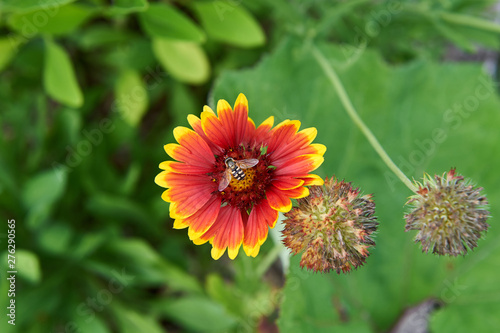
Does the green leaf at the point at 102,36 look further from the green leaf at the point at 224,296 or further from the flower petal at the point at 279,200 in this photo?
the flower petal at the point at 279,200

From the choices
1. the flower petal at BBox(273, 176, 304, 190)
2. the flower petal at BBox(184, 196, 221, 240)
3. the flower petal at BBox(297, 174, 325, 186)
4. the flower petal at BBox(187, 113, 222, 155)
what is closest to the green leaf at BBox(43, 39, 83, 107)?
the flower petal at BBox(187, 113, 222, 155)

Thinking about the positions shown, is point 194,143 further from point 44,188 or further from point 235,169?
point 44,188

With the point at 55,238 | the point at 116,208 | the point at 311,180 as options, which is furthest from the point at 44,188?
the point at 311,180

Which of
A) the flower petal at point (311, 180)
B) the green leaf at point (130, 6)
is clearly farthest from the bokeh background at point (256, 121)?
the flower petal at point (311, 180)

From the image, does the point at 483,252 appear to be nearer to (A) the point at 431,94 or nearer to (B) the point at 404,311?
(B) the point at 404,311

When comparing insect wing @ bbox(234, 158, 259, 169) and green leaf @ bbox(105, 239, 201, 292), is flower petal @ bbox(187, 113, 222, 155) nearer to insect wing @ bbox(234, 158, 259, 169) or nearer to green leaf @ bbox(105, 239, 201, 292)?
insect wing @ bbox(234, 158, 259, 169)

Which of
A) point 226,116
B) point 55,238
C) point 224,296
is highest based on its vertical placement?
point 226,116

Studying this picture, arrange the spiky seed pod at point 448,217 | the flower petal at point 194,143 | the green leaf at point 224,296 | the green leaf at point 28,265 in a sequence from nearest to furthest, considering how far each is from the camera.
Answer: the spiky seed pod at point 448,217 < the flower petal at point 194,143 < the green leaf at point 28,265 < the green leaf at point 224,296

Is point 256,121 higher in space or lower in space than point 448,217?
lower
